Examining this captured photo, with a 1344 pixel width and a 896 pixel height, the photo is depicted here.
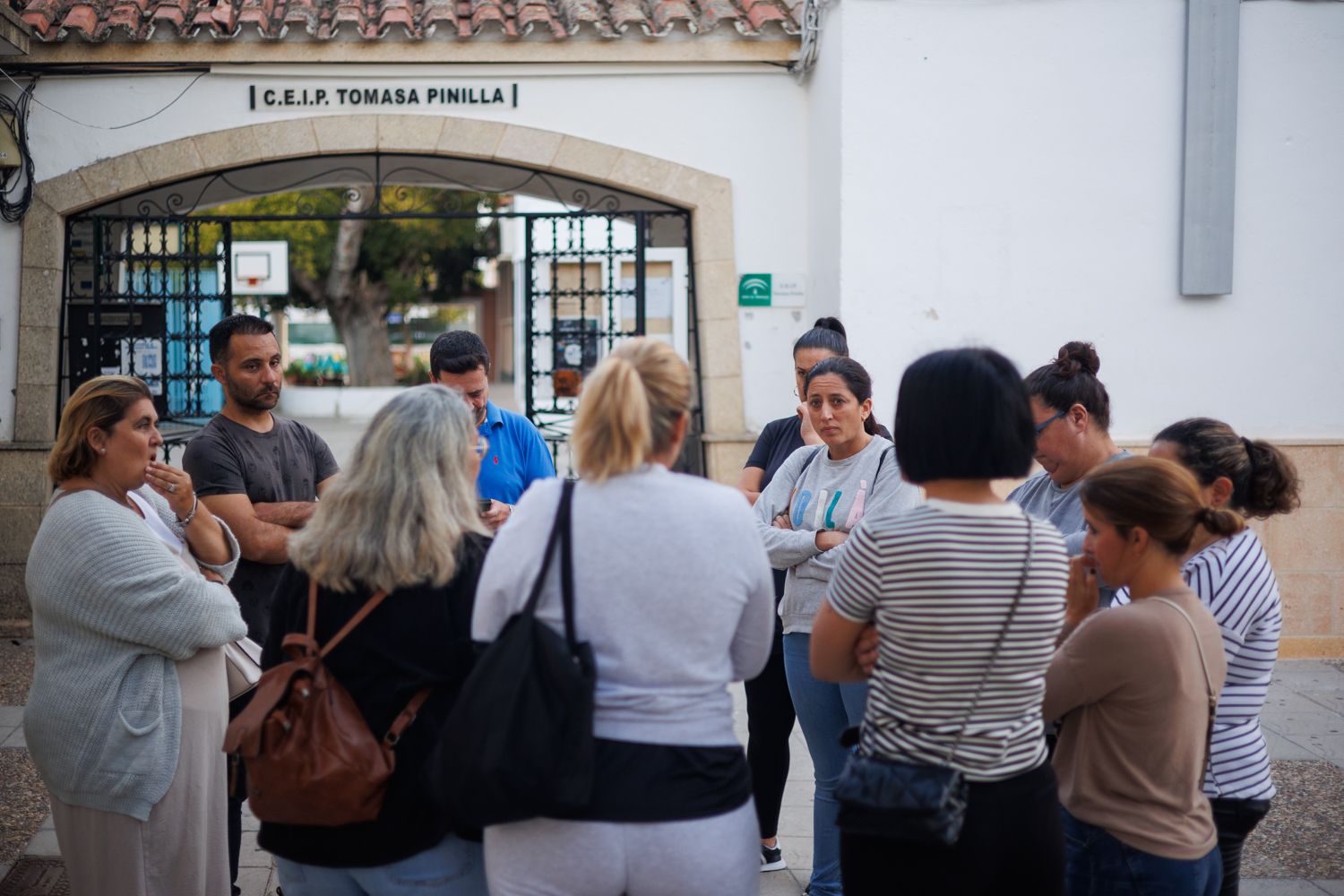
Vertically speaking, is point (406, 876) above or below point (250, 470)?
below

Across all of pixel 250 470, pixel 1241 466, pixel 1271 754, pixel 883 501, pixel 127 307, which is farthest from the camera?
pixel 127 307

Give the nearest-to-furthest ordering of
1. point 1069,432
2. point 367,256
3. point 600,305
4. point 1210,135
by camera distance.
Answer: point 1069,432 → point 1210,135 → point 600,305 → point 367,256

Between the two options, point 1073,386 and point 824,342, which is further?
point 824,342

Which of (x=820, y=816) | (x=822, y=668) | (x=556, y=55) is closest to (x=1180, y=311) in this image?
(x=556, y=55)

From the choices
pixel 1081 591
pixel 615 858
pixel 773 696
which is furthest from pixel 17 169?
pixel 1081 591

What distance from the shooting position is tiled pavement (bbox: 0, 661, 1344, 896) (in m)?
4.31

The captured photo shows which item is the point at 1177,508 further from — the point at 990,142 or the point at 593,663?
the point at 990,142

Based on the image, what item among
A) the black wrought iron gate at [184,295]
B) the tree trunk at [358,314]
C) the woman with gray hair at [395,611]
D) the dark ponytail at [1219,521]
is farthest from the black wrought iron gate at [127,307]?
the tree trunk at [358,314]

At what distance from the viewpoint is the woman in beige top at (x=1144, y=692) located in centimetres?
247

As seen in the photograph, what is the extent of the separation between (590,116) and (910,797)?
653cm

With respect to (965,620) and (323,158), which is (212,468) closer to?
(965,620)

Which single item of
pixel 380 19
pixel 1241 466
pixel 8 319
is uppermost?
pixel 380 19

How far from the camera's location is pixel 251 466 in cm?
392

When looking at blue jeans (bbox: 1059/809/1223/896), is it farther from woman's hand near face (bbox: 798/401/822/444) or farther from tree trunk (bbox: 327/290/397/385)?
tree trunk (bbox: 327/290/397/385)
